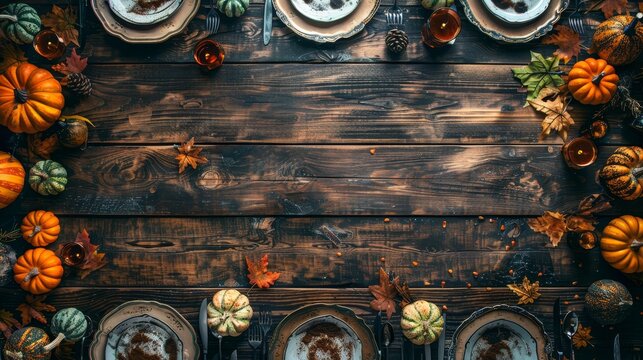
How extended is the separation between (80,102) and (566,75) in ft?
8.15

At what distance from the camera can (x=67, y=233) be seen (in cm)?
298

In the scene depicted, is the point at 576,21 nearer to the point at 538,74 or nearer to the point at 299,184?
the point at 538,74

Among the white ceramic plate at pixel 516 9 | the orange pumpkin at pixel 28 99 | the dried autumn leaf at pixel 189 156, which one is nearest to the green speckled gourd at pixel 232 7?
the dried autumn leaf at pixel 189 156

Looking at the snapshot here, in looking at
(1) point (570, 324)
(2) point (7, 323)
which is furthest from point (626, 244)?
(2) point (7, 323)

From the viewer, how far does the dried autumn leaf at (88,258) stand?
2947mm

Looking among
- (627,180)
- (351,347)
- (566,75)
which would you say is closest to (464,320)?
(351,347)

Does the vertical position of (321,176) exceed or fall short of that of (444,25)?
it falls short

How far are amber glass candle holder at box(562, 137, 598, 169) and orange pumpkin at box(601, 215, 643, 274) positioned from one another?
32 cm

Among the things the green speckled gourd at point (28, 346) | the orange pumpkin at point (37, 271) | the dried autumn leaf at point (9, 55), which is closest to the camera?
the green speckled gourd at point (28, 346)

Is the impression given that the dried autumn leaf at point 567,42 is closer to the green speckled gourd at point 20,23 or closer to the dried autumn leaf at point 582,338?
the dried autumn leaf at point 582,338

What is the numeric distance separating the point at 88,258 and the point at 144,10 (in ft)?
4.19

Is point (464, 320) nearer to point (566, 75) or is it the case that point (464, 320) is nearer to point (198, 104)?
point (566, 75)

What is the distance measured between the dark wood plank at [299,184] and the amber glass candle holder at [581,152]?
12 cm

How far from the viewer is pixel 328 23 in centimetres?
297
